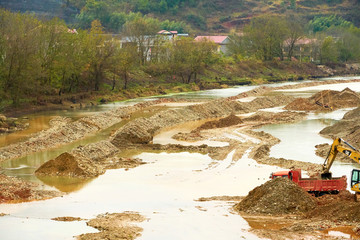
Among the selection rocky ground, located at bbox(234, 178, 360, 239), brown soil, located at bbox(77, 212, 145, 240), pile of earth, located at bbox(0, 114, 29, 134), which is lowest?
pile of earth, located at bbox(0, 114, 29, 134)

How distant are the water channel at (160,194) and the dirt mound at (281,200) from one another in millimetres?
1284

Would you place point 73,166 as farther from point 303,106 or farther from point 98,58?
point 98,58

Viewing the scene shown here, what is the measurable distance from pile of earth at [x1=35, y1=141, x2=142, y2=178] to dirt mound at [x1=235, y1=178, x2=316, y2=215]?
41.5ft

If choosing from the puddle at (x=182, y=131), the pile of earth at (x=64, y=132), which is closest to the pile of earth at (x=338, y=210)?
the puddle at (x=182, y=131)

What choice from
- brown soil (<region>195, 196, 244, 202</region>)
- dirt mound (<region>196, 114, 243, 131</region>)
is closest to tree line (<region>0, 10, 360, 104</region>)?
dirt mound (<region>196, 114, 243, 131</region>)

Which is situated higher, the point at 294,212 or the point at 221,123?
the point at 294,212

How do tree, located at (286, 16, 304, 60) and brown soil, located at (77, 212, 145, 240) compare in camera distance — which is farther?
tree, located at (286, 16, 304, 60)

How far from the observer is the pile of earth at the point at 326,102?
76750 millimetres

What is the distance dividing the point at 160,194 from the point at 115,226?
722 centimetres

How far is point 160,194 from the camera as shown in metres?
33.3

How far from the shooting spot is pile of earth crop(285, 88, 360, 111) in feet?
252

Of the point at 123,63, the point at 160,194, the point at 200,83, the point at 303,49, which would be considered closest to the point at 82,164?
the point at 160,194

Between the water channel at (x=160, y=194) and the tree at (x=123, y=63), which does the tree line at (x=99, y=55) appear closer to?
the tree at (x=123, y=63)

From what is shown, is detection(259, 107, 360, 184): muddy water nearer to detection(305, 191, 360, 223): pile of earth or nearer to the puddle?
the puddle
